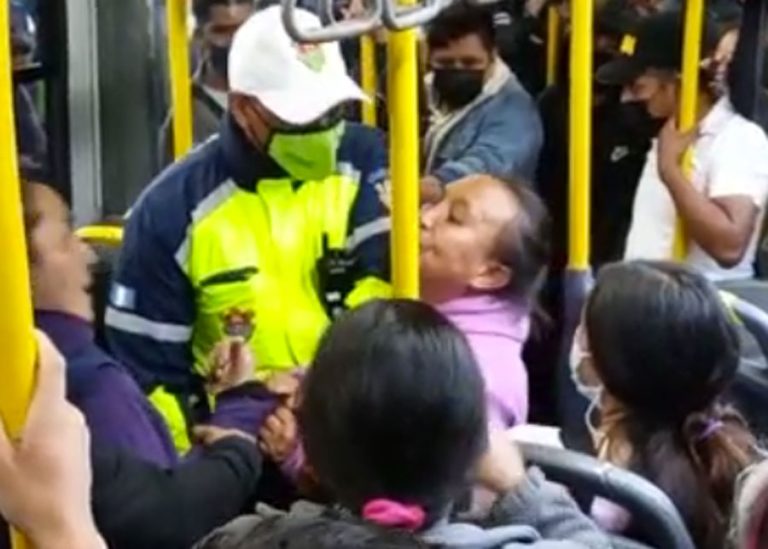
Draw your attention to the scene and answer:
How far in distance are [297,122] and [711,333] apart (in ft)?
2.14

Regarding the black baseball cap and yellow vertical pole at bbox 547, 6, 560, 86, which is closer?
the black baseball cap

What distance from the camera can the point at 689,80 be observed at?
10.5ft

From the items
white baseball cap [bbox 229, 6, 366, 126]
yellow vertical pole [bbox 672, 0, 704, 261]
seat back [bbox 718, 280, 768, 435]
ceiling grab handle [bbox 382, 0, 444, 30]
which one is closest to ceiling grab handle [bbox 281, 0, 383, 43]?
ceiling grab handle [bbox 382, 0, 444, 30]

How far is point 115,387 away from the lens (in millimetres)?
1849

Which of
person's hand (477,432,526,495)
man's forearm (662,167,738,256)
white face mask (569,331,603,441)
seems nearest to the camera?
person's hand (477,432,526,495)

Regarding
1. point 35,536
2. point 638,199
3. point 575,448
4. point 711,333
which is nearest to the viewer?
point 35,536

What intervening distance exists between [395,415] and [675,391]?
59 cm

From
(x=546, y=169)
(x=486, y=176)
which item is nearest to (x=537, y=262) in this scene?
(x=486, y=176)

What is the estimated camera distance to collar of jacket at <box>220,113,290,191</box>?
2447 mm

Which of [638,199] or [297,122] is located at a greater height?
[297,122]

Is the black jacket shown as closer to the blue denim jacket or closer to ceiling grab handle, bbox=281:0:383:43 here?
ceiling grab handle, bbox=281:0:383:43

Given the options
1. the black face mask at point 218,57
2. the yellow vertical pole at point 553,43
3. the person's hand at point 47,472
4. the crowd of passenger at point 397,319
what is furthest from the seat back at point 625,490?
the yellow vertical pole at point 553,43

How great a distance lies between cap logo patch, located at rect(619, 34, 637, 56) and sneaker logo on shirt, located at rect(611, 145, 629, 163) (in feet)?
0.70

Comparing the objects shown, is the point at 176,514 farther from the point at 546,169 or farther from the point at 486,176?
the point at 546,169
